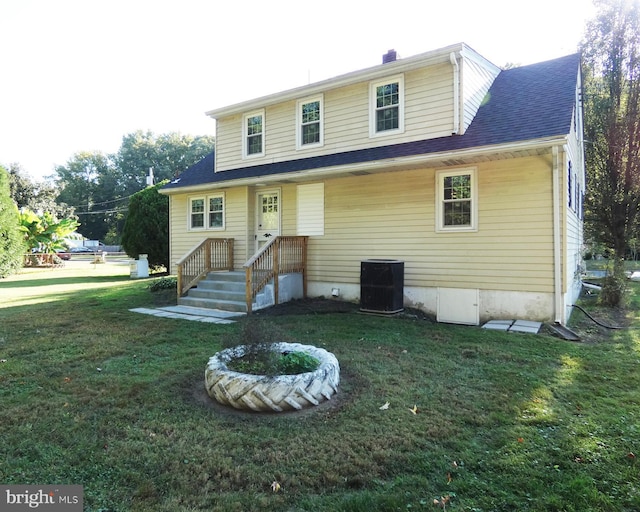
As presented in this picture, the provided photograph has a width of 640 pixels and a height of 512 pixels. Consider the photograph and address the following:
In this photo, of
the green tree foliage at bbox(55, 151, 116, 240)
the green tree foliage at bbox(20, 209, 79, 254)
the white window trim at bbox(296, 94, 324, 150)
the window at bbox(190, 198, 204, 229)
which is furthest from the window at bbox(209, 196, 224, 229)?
the green tree foliage at bbox(55, 151, 116, 240)

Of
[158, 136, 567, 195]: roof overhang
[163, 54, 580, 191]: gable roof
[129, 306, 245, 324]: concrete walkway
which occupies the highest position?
[163, 54, 580, 191]: gable roof

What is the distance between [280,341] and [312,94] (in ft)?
25.0

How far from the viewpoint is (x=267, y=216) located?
10812 millimetres

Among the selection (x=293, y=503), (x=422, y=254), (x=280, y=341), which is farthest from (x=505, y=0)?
(x=293, y=503)

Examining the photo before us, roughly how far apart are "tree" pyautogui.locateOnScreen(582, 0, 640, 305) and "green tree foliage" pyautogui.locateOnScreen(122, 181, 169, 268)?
18414mm

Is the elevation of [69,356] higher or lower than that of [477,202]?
lower

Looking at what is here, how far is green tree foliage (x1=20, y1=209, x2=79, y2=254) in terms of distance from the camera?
2139cm

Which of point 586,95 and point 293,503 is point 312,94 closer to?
point 293,503

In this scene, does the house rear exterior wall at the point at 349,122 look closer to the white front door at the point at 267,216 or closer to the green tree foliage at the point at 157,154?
the white front door at the point at 267,216

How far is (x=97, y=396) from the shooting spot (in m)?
3.78

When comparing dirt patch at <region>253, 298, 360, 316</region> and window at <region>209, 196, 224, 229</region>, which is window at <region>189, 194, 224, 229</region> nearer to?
window at <region>209, 196, 224, 229</region>

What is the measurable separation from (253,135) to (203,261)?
3.93 metres

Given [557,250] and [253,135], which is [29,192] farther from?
[557,250]

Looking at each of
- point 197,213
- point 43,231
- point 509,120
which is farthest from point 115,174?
point 509,120
